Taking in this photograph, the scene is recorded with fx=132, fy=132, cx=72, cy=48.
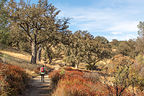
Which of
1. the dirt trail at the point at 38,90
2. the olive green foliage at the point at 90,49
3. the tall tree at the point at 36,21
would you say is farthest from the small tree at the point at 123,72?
the olive green foliage at the point at 90,49

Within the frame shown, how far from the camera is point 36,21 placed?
19.4 metres

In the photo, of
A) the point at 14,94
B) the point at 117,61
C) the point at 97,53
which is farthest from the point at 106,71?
the point at 97,53

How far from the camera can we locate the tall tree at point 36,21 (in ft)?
62.3

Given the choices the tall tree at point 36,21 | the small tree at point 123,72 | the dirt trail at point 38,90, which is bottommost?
the dirt trail at point 38,90

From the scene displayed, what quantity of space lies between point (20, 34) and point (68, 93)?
700 inches

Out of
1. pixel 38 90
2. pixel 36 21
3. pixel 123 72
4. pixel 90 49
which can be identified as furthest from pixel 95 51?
pixel 123 72

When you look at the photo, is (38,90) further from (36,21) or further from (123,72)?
(36,21)

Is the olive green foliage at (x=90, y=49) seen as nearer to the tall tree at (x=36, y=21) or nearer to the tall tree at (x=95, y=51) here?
the tall tree at (x=95, y=51)

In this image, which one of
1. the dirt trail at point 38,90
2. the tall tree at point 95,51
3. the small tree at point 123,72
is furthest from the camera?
the tall tree at point 95,51

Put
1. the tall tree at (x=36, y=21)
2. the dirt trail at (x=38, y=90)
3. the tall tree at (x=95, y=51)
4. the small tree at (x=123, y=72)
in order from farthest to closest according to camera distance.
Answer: the tall tree at (x=95, y=51) → the tall tree at (x=36, y=21) → the dirt trail at (x=38, y=90) → the small tree at (x=123, y=72)

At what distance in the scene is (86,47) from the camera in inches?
1362

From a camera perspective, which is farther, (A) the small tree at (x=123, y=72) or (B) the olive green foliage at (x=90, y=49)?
(B) the olive green foliage at (x=90, y=49)

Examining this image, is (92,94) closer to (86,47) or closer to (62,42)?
(62,42)

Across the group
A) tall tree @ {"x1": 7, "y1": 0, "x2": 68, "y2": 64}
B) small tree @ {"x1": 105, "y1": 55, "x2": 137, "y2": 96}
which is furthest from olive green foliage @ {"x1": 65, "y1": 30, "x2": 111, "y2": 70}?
small tree @ {"x1": 105, "y1": 55, "x2": 137, "y2": 96}
